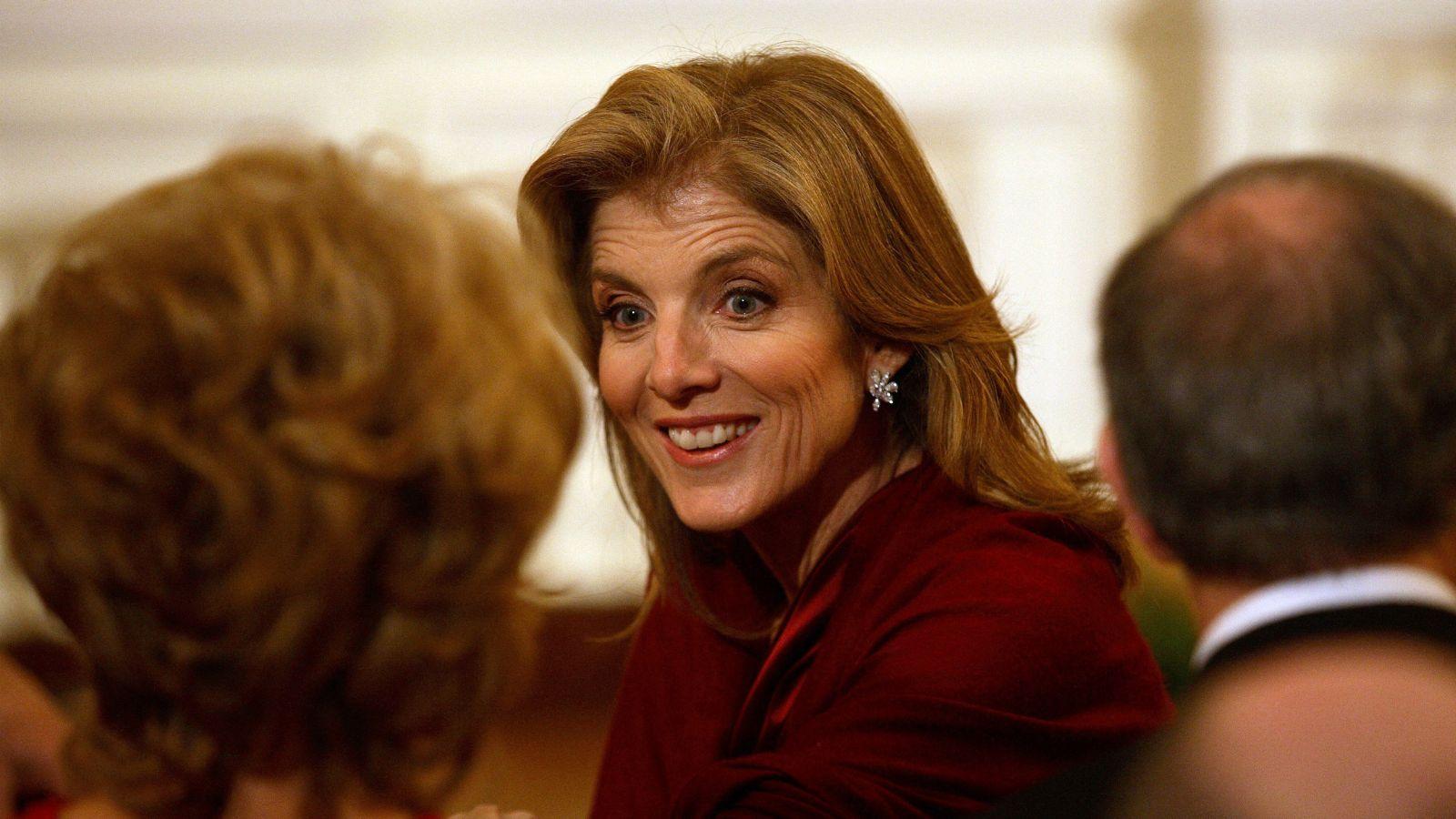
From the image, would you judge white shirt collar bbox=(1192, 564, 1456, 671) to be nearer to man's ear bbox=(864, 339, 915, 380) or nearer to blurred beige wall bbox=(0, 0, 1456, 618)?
man's ear bbox=(864, 339, 915, 380)

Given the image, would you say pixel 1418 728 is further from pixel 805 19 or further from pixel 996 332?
pixel 805 19

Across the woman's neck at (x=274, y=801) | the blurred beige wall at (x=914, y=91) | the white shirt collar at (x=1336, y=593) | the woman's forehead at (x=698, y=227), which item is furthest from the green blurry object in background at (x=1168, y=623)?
the woman's neck at (x=274, y=801)

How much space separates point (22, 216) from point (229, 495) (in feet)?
14.2

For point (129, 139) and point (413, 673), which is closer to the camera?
point (413, 673)

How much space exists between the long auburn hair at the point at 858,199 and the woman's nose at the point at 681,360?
19 centimetres

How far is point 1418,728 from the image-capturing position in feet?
3.32

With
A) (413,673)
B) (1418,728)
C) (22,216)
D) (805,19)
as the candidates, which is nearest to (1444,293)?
(1418,728)

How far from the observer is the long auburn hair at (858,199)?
1.92 metres

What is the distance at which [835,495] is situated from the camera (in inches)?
83.0

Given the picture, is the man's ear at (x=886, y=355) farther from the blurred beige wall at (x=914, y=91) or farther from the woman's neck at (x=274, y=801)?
the blurred beige wall at (x=914, y=91)

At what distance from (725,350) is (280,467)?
977 mm

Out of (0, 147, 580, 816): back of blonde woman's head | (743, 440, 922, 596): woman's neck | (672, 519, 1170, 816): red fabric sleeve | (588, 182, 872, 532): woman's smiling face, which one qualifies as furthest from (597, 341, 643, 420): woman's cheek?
(0, 147, 580, 816): back of blonde woman's head

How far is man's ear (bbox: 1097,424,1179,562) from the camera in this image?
1.24 meters

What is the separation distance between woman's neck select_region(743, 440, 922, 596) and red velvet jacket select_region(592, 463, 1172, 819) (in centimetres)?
6
